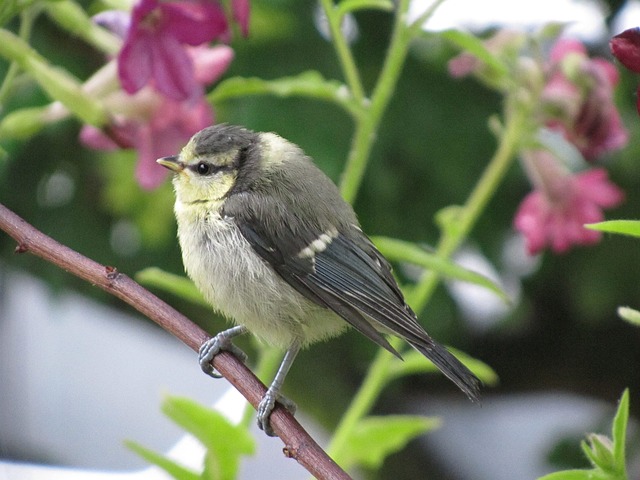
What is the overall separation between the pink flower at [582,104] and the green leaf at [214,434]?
1.59ft

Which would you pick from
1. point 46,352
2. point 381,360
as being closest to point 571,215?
point 381,360

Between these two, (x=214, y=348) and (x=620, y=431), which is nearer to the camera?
(x=620, y=431)

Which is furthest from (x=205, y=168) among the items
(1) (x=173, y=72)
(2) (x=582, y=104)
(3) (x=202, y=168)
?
(2) (x=582, y=104)

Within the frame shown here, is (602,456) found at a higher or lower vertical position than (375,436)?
higher

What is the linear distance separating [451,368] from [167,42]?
0.43m

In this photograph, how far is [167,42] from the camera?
3.04 ft

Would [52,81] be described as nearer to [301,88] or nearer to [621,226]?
[301,88]

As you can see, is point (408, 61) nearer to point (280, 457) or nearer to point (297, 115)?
point (297, 115)

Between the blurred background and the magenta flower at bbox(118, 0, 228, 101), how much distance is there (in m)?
0.34

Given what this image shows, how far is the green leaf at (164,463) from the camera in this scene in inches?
31.5

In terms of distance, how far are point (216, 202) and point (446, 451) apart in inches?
37.9

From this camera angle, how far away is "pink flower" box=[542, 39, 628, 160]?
1003 mm

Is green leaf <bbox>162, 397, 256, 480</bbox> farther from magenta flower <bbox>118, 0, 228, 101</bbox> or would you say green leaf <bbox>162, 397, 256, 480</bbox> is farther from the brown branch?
magenta flower <bbox>118, 0, 228, 101</bbox>

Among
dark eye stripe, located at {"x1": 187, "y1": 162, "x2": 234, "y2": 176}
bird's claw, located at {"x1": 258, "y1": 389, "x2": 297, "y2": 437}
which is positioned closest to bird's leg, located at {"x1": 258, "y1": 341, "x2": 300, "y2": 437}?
bird's claw, located at {"x1": 258, "y1": 389, "x2": 297, "y2": 437}
